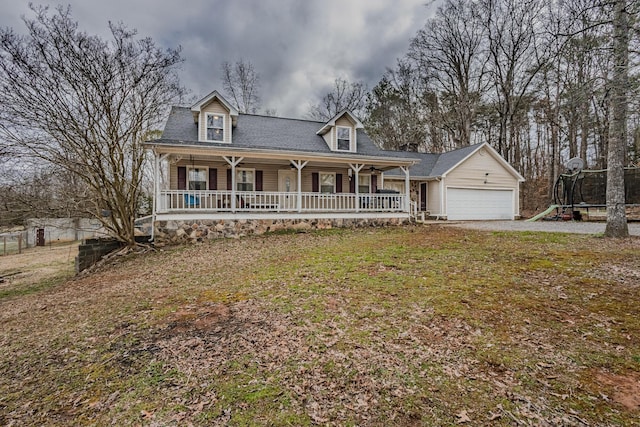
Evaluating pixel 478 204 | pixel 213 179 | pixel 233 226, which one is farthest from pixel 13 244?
pixel 478 204

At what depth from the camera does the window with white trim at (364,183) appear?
49.3 feet

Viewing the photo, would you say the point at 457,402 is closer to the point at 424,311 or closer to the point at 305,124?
the point at 424,311

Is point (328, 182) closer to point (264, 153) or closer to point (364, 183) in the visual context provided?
point (364, 183)

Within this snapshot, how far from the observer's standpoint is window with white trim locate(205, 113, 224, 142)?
12.3m

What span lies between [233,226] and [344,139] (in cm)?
668

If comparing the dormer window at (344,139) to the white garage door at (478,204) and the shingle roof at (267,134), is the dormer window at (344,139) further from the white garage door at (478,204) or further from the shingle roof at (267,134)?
the white garage door at (478,204)

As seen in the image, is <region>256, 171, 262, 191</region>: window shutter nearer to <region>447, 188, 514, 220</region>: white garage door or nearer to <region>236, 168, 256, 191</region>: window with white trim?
<region>236, 168, 256, 191</region>: window with white trim

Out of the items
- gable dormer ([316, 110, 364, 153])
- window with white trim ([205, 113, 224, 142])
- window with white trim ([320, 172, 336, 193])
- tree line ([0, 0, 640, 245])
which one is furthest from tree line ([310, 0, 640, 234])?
window with white trim ([205, 113, 224, 142])

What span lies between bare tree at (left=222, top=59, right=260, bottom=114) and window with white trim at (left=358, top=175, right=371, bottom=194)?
45.9 ft

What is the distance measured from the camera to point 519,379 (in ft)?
8.26

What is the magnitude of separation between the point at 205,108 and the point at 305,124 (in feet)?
17.4

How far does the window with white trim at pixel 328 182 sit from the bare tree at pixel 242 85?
13284mm

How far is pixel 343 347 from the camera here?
3090mm

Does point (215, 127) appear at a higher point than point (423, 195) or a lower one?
higher
